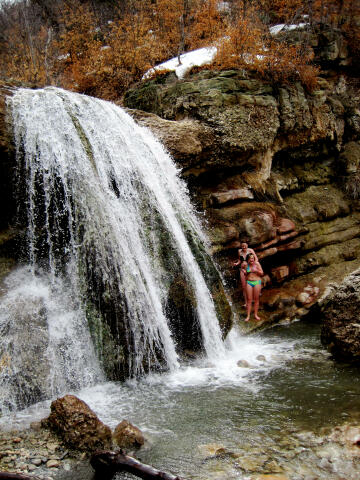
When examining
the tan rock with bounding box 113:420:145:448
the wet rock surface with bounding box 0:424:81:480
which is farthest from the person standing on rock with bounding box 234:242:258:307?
the wet rock surface with bounding box 0:424:81:480

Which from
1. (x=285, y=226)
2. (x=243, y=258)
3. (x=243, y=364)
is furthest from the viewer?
(x=285, y=226)

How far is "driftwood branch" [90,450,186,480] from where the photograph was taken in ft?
10.1

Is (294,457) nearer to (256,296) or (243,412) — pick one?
(243,412)

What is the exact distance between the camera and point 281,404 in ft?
17.4

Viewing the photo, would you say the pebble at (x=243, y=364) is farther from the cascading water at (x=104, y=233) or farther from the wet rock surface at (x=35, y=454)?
the wet rock surface at (x=35, y=454)

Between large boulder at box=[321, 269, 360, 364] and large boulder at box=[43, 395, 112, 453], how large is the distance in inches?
172

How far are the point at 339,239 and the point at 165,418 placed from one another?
10611mm

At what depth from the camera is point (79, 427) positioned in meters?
4.40

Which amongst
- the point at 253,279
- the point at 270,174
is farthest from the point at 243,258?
the point at 270,174

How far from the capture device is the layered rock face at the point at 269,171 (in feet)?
35.2

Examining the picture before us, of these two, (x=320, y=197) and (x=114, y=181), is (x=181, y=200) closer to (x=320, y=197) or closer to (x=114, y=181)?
(x=114, y=181)

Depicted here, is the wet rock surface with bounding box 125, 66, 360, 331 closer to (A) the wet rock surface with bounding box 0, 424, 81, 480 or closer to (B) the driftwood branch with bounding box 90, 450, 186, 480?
(A) the wet rock surface with bounding box 0, 424, 81, 480

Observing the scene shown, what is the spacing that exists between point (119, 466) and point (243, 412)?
7.22ft

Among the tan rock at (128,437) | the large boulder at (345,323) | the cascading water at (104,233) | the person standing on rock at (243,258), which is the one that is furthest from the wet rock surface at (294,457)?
the person standing on rock at (243,258)
